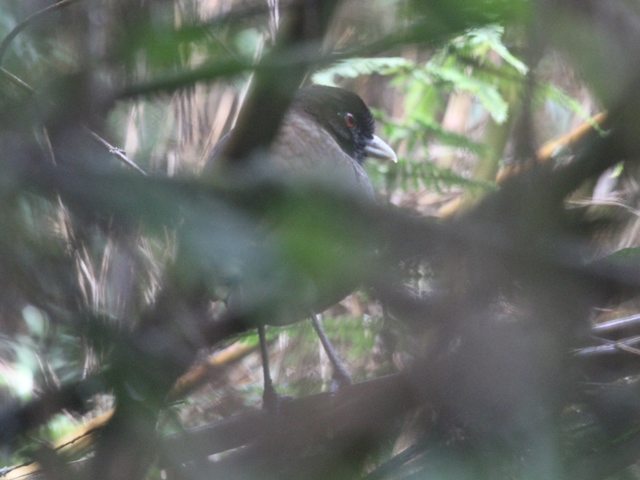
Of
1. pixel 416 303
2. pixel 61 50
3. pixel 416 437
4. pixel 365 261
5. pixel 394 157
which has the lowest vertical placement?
pixel 394 157

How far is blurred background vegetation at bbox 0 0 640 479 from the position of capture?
782 mm

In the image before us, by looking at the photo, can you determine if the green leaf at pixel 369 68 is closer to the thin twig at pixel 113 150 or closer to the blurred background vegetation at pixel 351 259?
the thin twig at pixel 113 150

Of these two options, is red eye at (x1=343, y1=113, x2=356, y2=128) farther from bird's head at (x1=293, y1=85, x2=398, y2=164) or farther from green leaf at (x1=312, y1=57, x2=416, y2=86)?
green leaf at (x1=312, y1=57, x2=416, y2=86)

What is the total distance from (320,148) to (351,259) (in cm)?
175

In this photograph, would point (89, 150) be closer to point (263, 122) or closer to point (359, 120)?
point (263, 122)

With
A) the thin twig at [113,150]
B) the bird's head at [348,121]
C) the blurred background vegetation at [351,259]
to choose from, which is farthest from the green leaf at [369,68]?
the blurred background vegetation at [351,259]

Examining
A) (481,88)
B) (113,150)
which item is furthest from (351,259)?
(481,88)

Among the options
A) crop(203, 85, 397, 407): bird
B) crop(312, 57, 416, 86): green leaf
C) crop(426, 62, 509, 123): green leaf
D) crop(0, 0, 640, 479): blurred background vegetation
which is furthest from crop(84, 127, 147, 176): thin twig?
crop(426, 62, 509, 123): green leaf

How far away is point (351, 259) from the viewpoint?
2.39ft

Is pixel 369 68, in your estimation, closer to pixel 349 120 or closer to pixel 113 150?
pixel 349 120

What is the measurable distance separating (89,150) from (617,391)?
2.40ft

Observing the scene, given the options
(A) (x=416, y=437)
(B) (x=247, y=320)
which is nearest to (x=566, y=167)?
(A) (x=416, y=437)

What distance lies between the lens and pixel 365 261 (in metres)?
0.76

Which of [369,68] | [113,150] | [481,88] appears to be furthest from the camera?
[481,88]
